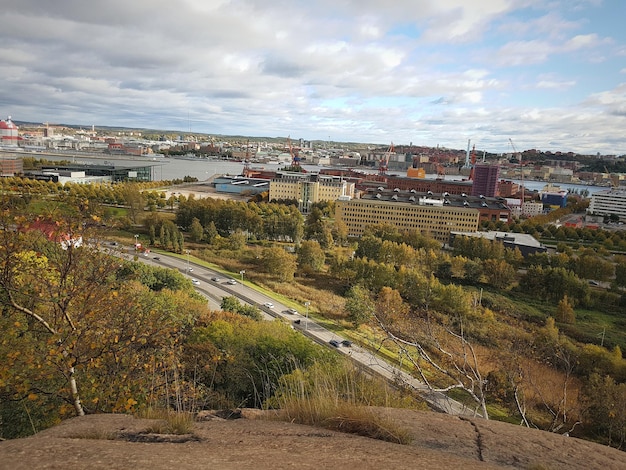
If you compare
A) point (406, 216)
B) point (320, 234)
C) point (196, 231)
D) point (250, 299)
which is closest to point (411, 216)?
point (406, 216)

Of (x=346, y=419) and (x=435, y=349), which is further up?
(x=346, y=419)

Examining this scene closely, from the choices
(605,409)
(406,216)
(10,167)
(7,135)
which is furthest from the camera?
(7,135)

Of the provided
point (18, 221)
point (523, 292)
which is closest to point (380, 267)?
point (523, 292)

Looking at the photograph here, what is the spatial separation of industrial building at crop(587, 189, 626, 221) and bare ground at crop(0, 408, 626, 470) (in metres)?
45.7

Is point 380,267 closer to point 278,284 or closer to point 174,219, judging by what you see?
point 278,284

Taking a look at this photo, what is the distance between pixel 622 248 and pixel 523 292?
12.1 metres

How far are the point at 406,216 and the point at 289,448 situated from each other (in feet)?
92.7

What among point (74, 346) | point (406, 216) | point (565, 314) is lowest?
point (565, 314)

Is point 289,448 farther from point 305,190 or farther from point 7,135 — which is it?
point 7,135

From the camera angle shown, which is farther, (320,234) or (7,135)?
(7,135)

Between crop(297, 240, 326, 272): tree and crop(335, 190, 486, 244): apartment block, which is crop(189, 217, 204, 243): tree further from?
crop(335, 190, 486, 244): apartment block

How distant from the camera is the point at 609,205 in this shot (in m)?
41.1

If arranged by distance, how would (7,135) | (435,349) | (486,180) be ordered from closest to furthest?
1. (435,349)
2. (486,180)
3. (7,135)

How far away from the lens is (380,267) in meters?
17.3
